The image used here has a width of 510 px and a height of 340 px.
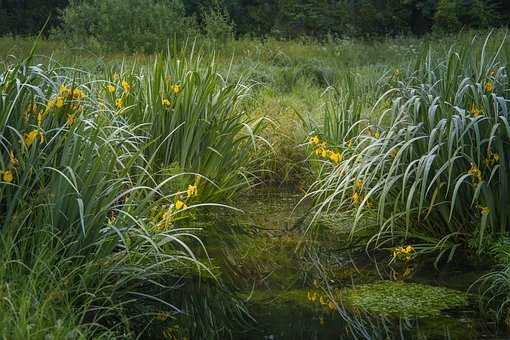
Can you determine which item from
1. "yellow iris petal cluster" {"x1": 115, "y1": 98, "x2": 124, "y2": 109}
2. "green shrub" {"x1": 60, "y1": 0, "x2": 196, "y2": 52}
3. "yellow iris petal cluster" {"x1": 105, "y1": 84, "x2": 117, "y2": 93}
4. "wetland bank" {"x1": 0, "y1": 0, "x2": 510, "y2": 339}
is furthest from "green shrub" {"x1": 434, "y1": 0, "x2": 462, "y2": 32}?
"yellow iris petal cluster" {"x1": 115, "y1": 98, "x2": 124, "y2": 109}

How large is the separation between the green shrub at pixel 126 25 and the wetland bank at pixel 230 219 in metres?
9.54

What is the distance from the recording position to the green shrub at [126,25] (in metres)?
15.0

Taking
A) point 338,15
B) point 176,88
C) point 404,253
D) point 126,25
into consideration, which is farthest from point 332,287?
point 338,15

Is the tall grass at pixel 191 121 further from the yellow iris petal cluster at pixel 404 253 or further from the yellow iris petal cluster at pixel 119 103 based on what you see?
the yellow iris petal cluster at pixel 404 253

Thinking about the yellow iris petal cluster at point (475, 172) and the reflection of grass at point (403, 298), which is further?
the yellow iris petal cluster at point (475, 172)

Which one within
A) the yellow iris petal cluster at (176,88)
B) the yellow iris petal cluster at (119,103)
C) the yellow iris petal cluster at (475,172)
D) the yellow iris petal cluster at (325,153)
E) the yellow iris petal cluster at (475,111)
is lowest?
the yellow iris petal cluster at (325,153)

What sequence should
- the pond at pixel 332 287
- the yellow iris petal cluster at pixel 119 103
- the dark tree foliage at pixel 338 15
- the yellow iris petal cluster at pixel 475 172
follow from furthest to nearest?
the dark tree foliage at pixel 338 15 → the yellow iris petal cluster at pixel 119 103 → the yellow iris petal cluster at pixel 475 172 → the pond at pixel 332 287

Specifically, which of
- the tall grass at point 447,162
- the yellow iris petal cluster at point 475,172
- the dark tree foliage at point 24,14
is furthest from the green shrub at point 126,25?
the yellow iris petal cluster at point 475,172

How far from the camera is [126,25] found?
15.5m

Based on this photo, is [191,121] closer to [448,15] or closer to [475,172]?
[475,172]

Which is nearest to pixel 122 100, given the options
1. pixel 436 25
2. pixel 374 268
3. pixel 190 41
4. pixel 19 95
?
pixel 19 95

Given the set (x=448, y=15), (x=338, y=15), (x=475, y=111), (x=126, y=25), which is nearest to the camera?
(x=475, y=111)

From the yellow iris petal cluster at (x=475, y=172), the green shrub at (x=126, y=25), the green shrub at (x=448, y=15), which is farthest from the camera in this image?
the green shrub at (x=448, y=15)

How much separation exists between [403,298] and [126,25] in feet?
41.9
